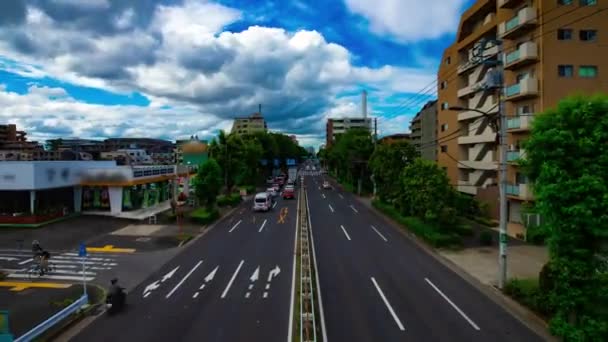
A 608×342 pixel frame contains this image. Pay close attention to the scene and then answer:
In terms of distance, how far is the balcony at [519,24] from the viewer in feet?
92.1

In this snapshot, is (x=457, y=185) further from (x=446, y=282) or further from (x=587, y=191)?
(x=587, y=191)

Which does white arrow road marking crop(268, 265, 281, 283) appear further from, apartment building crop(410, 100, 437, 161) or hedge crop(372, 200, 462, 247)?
apartment building crop(410, 100, 437, 161)

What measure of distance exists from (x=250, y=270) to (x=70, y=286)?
849 centimetres

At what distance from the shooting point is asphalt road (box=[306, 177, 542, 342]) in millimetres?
13031

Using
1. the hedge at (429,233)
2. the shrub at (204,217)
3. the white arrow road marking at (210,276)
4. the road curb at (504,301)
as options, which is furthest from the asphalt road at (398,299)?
the shrub at (204,217)

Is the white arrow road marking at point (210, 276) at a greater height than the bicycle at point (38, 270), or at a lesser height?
lesser

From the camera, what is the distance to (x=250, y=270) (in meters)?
20.4

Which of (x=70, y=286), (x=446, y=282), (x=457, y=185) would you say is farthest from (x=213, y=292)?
(x=457, y=185)

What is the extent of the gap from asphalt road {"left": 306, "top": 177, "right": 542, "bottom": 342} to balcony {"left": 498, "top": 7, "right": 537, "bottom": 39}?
18.3 metres

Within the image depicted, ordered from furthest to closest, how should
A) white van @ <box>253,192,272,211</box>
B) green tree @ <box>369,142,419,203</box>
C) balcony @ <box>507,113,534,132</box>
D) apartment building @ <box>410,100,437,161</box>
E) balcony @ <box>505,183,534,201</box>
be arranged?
1. apartment building @ <box>410,100,437,161</box>
2. white van @ <box>253,192,272,211</box>
3. green tree @ <box>369,142,419,203</box>
4. balcony @ <box>507,113,534,132</box>
5. balcony @ <box>505,183,534,201</box>

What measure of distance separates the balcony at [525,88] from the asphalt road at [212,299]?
20598mm

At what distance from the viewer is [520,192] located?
28922 millimetres

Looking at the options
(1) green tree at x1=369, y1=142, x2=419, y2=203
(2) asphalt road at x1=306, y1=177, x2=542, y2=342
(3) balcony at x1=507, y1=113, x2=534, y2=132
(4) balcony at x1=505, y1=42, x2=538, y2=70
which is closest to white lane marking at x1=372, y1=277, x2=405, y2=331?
(2) asphalt road at x1=306, y1=177, x2=542, y2=342

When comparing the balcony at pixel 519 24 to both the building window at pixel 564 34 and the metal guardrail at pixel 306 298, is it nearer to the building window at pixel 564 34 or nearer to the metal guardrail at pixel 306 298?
the building window at pixel 564 34
